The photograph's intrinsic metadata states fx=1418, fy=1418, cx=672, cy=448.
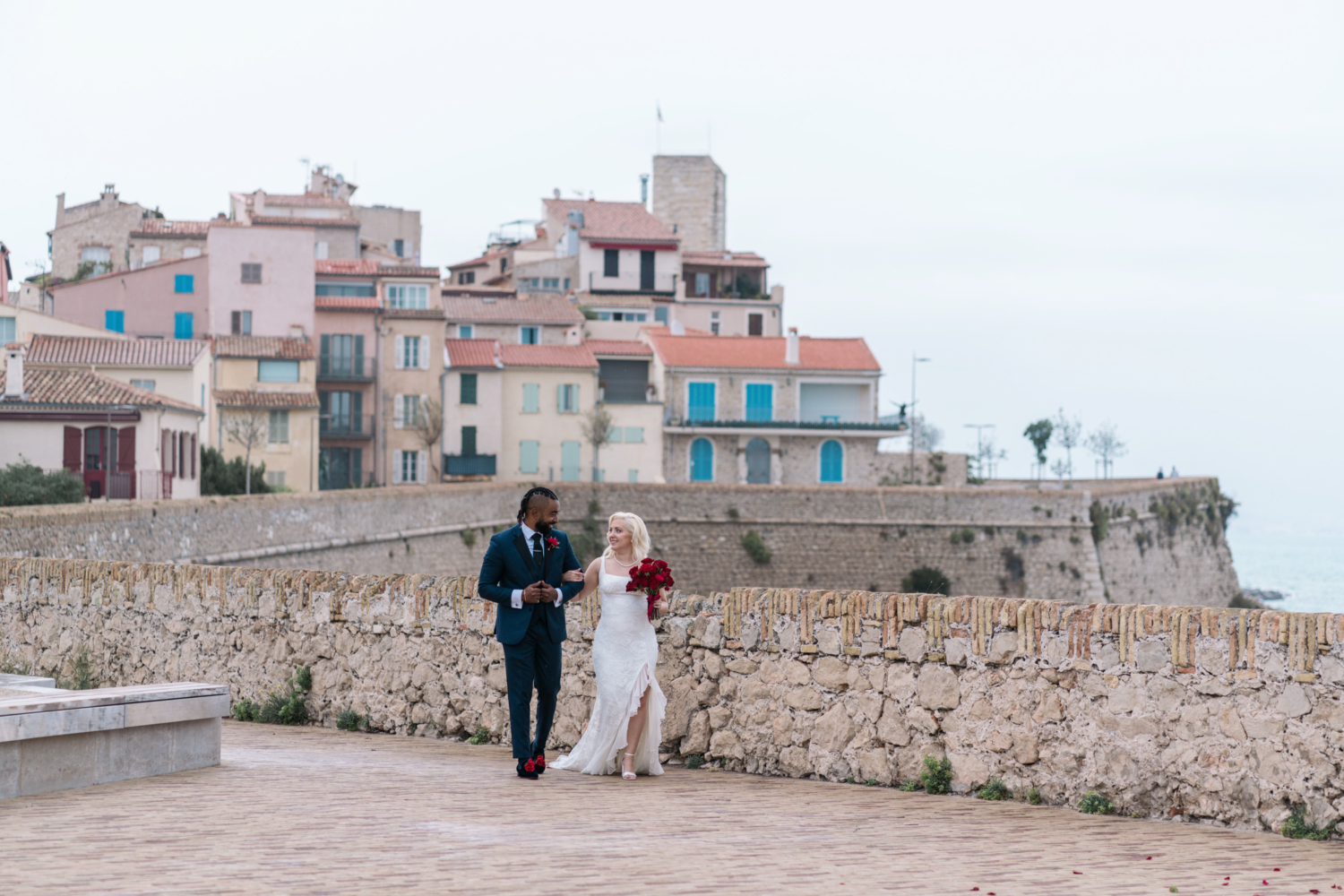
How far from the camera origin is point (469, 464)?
60.2 metres

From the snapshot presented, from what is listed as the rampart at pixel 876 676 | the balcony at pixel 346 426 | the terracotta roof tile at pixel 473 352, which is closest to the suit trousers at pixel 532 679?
the rampart at pixel 876 676

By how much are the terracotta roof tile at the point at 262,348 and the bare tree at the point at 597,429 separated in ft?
41.9

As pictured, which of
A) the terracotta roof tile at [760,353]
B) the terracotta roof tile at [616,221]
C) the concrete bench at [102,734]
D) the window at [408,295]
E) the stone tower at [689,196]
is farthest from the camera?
the stone tower at [689,196]

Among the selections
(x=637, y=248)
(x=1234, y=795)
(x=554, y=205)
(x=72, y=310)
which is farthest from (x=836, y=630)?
(x=554, y=205)

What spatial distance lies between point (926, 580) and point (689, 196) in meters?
58.6

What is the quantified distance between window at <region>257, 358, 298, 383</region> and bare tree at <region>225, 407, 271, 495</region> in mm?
2287

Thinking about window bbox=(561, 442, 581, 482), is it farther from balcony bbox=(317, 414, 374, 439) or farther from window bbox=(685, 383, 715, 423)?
balcony bbox=(317, 414, 374, 439)

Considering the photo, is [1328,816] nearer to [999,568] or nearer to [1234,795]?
[1234,795]

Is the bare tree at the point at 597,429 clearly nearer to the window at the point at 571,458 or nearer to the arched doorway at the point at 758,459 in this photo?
the window at the point at 571,458

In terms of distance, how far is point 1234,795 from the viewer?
7.36 m

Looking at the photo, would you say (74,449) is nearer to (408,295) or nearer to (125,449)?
(125,449)

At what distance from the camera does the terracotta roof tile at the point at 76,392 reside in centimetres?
3459

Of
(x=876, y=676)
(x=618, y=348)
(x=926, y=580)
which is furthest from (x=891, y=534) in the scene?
(x=876, y=676)

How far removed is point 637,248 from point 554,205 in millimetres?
11646
